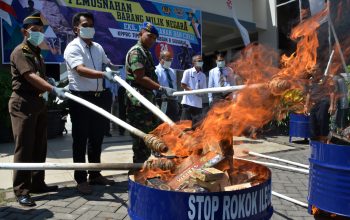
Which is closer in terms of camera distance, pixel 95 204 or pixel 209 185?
pixel 209 185

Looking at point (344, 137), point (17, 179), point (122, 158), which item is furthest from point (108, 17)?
point (344, 137)

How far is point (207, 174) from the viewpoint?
7.88ft

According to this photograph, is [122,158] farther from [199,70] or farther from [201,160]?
[201,160]

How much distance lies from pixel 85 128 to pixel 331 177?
2.84 m

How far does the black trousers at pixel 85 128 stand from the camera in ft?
15.2

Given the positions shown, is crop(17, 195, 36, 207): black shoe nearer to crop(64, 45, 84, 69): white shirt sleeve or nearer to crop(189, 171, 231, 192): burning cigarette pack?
crop(64, 45, 84, 69): white shirt sleeve

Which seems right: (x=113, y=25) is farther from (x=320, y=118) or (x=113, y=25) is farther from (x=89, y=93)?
(x=320, y=118)

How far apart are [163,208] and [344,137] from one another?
95.5 inches

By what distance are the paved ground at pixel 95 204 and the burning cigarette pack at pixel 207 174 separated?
1.79 meters

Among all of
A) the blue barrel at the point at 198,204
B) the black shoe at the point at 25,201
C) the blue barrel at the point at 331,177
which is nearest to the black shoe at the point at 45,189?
the black shoe at the point at 25,201

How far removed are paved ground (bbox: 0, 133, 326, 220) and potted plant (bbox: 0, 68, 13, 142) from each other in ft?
12.0

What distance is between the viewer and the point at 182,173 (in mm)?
2721

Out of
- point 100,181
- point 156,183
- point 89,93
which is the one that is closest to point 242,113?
point 156,183

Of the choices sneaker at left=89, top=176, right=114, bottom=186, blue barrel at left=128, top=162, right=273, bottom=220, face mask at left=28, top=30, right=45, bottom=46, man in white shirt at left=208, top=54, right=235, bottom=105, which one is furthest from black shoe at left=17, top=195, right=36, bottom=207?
man in white shirt at left=208, top=54, right=235, bottom=105
